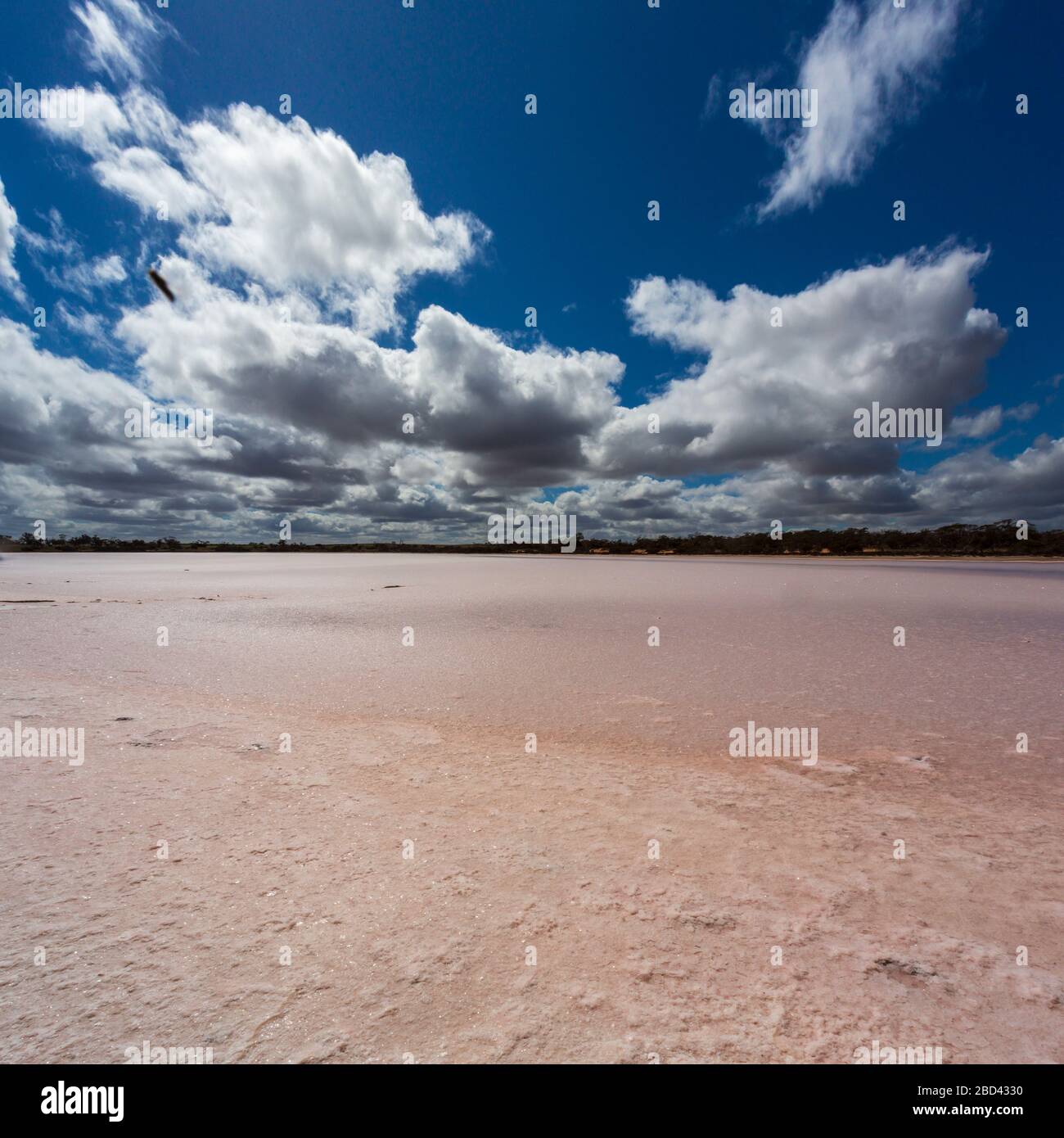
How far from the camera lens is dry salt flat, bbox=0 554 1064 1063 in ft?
7.82

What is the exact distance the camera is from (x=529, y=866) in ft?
11.9

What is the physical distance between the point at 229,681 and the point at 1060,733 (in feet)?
35.6

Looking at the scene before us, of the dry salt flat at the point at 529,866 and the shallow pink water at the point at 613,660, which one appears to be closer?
the dry salt flat at the point at 529,866

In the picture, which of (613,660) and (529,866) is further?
(613,660)

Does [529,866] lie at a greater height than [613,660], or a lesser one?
lesser

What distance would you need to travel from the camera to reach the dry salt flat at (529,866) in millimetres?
2383

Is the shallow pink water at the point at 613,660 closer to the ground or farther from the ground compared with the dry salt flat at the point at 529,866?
farther from the ground

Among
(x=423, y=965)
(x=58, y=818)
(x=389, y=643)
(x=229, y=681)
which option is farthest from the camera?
(x=389, y=643)

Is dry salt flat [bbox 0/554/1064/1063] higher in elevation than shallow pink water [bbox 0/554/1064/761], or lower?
lower

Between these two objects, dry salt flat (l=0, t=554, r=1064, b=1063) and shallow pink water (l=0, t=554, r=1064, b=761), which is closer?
dry salt flat (l=0, t=554, r=1064, b=1063)
